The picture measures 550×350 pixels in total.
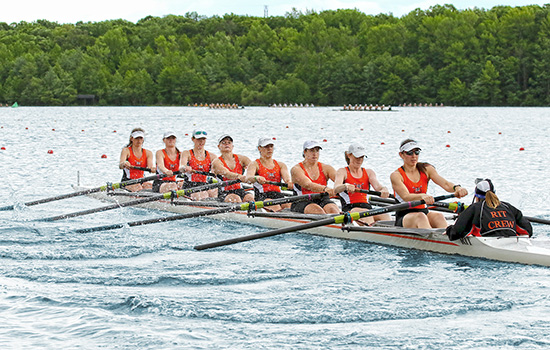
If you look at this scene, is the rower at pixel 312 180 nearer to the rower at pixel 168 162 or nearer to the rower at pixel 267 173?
the rower at pixel 267 173

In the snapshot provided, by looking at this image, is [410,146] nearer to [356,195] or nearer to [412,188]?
[412,188]

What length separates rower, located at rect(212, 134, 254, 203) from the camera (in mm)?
13016

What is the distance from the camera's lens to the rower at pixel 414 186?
1014cm

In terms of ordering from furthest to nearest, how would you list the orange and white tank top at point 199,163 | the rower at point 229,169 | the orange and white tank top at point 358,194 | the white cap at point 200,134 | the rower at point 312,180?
Result: the orange and white tank top at point 199,163, the white cap at point 200,134, the rower at point 229,169, the rower at point 312,180, the orange and white tank top at point 358,194

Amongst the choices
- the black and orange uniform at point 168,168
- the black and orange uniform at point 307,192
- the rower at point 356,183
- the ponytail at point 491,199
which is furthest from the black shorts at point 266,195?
the ponytail at point 491,199

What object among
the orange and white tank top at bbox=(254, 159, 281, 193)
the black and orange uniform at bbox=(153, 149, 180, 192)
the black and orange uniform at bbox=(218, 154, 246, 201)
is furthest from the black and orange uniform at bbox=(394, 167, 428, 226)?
the black and orange uniform at bbox=(153, 149, 180, 192)

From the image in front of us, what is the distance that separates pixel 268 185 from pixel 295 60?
378ft

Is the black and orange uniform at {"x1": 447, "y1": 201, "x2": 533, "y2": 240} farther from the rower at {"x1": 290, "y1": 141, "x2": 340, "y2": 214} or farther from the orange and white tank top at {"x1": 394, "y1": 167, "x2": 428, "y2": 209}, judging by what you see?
the rower at {"x1": 290, "y1": 141, "x2": 340, "y2": 214}

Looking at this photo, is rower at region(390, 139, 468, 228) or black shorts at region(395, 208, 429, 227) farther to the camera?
black shorts at region(395, 208, 429, 227)

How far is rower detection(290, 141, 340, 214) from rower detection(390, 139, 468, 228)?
1226mm

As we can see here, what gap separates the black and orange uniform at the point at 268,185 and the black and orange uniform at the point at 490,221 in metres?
3.68

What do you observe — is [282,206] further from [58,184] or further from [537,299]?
[58,184]

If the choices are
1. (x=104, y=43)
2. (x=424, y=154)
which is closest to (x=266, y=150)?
(x=424, y=154)

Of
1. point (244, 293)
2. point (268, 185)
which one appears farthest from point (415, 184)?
point (244, 293)
